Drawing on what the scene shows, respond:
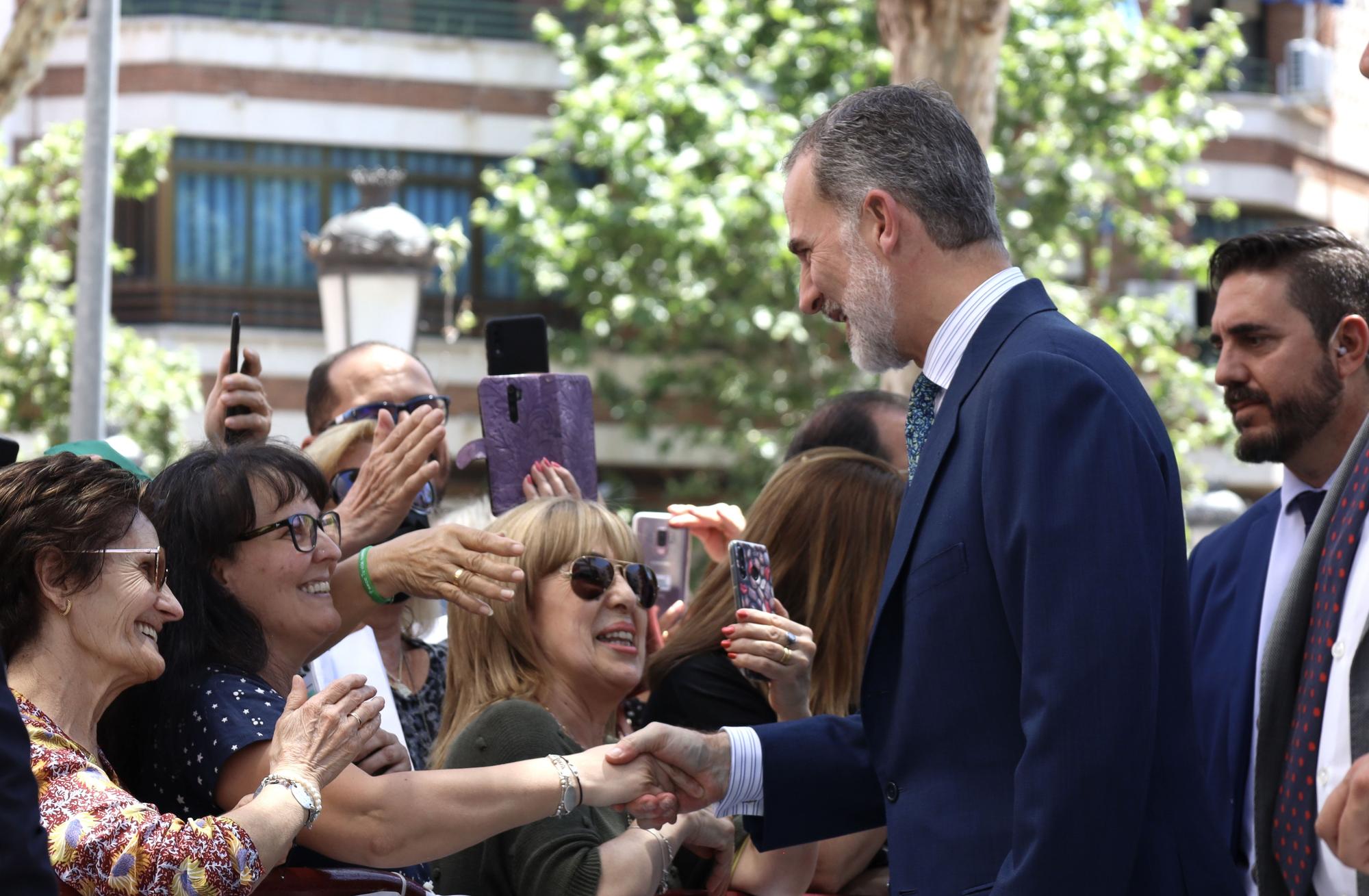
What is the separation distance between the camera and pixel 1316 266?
4.75 metres

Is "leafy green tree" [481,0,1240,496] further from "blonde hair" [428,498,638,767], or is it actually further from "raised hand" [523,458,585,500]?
"blonde hair" [428,498,638,767]

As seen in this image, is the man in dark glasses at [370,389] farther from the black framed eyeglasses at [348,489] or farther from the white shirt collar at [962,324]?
the white shirt collar at [962,324]

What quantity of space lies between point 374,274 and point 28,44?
3169 mm

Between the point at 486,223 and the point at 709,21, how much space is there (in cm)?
287

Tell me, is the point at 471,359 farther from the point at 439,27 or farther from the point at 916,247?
the point at 916,247

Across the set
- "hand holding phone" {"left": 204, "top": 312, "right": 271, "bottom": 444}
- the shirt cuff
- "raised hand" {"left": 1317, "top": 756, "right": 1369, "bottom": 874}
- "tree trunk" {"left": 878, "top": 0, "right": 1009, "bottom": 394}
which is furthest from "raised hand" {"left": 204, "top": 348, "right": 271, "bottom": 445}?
"tree trunk" {"left": 878, "top": 0, "right": 1009, "bottom": 394}

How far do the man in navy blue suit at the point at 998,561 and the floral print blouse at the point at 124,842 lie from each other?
943 mm

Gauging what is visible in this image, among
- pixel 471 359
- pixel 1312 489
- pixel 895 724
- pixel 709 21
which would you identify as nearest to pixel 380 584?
pixel 895 724

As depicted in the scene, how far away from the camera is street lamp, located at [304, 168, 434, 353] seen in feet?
30.0

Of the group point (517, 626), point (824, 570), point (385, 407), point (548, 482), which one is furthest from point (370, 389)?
point (824, 570)

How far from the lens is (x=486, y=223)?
57.5ft

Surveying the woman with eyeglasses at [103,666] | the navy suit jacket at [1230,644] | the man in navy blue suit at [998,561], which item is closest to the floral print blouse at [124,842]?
the woman with eyeglasses at [103,666]

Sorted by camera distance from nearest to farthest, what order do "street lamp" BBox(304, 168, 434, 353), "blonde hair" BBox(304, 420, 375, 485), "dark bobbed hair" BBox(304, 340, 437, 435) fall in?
1. "blonde hair" BBox(304, 420, 375, 485)
2. "dark bobbed hair" BBox(304, 340, 437, 435)
3. "street lamp" BBox(304, 168, 434, 353)

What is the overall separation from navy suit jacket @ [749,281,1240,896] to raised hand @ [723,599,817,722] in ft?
2.58
